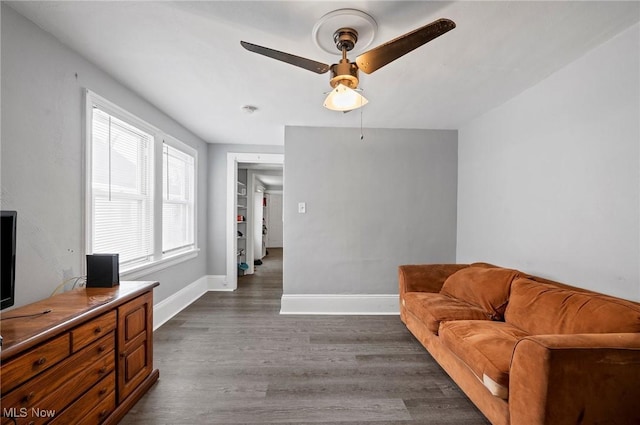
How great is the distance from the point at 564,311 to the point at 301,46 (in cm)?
242

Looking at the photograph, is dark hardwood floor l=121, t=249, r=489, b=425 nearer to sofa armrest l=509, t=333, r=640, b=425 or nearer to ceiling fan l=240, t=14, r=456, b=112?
sofa armrest l=509, t=333, r=640, b=425

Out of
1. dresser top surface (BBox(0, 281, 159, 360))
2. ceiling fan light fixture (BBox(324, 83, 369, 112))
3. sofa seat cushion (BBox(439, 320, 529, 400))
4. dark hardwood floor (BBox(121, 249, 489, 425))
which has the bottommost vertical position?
dark hardwood floor (BBox(121, 249, 489, 425))

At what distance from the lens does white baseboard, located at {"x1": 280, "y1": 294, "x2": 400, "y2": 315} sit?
350cm

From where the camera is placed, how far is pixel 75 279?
1926mm

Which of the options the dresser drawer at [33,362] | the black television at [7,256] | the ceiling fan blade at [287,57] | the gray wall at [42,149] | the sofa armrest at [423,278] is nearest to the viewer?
the dresser drawer at [33,362]

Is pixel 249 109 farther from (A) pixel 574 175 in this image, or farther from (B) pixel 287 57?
(A) pixel 574 175

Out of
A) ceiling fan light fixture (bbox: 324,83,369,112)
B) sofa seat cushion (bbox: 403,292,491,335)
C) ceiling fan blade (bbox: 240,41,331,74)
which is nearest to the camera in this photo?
ceiling fan blade (bbox: 240,41,331,74)

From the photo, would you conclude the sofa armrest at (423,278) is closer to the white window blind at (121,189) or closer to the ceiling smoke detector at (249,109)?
the ceiling smoke detector at (249,109)

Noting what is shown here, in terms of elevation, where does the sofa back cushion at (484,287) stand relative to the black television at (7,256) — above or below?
below

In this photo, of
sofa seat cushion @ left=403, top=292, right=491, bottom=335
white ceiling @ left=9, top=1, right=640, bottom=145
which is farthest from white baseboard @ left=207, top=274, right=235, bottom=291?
sofa seat cushion @ left=403, top=292, right=491, bottom=335

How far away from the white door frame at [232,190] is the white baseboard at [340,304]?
54.7 inches

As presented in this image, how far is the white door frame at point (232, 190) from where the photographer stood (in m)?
4.43

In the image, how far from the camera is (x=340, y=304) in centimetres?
352

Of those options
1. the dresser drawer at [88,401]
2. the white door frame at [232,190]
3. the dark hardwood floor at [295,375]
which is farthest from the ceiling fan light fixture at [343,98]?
the white door frame at [232,190]
